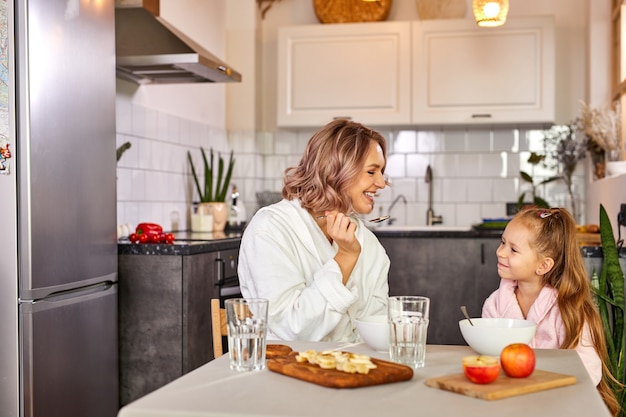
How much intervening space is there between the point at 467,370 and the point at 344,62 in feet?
13.9

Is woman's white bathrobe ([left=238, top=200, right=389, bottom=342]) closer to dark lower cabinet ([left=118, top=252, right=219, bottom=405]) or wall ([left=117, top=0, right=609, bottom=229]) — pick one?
dark lower cabinet ([left=118, top=252, right=219, bottom=405])

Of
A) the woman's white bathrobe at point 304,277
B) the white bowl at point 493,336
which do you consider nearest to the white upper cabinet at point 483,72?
the woman's white bathrobe at point 304,277

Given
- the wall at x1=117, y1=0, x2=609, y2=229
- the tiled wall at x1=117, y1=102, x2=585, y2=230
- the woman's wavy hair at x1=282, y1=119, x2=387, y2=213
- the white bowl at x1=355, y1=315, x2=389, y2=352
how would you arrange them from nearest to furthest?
1. the white bowl at x1=355, y1=315, x2=389, y2=352
2. the woman's wavy hair at x1=282, y1=119, x2=387, y2=213
3. the wall at x1=117, y1=0, x2=609, y2=229
4. the tiled wall at x1=117, y1=102, x2=585, y2=230

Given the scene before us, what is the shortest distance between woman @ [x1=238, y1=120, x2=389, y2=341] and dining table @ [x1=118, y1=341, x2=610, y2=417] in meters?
0.62

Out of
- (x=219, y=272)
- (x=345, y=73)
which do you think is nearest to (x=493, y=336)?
(x=219, y=272)

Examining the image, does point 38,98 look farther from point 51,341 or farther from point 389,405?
point 389,405

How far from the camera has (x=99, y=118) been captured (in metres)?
3.19

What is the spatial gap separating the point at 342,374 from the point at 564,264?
121 cm

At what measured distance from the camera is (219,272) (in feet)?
12.7

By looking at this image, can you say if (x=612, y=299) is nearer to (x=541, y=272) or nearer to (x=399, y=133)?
(x=541, y=272)

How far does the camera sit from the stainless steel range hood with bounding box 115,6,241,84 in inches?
151

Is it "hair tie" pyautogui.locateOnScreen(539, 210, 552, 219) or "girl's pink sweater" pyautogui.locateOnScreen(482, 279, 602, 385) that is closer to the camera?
"girl's pink sweater" pyautogui.locateOnScreen(482, 279, 602, 385)

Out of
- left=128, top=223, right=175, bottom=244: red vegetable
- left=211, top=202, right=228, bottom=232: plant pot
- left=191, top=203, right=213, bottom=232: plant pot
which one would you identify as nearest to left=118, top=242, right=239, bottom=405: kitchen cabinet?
left=128, top=223, right=175, bottom=244: red vegetable

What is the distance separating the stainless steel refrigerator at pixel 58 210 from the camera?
8.89 feet
